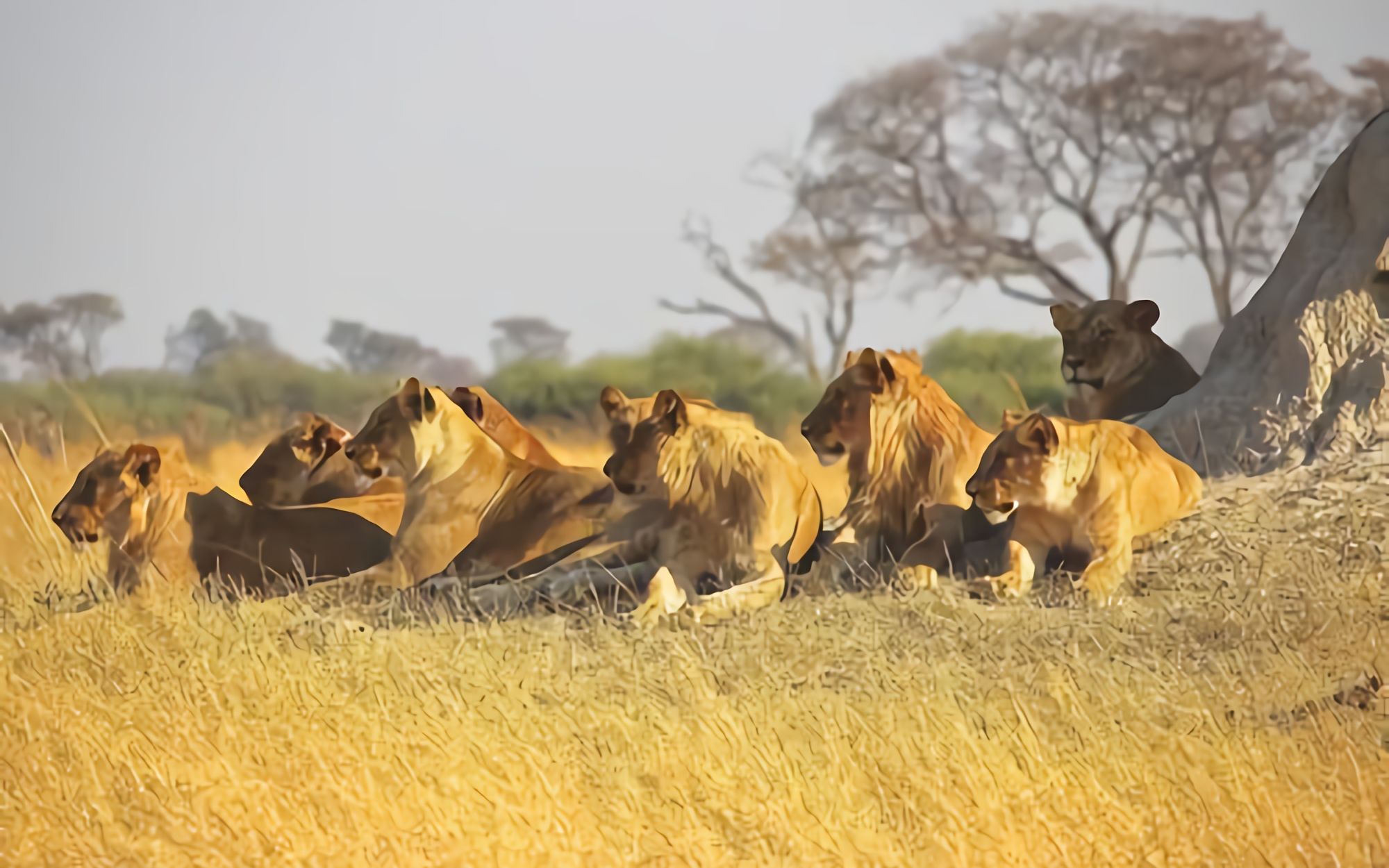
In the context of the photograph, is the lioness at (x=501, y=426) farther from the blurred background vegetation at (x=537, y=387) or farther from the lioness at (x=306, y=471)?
the blurred background vegetation at (x=537, y=387)

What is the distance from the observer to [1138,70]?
781cm

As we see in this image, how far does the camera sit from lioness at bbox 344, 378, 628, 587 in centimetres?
548

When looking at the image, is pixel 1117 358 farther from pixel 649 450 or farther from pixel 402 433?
pixel 402 433

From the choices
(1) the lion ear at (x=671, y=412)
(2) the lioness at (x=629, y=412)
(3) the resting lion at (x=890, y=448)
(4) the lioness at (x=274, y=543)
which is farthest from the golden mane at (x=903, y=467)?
(4) the lioness at (x=274, y=543)

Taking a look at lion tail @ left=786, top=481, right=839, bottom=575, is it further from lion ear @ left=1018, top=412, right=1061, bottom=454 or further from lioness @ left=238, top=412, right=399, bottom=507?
lioness @ left=238, top=412, right=399, bottom=507

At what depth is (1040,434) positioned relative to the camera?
16.8 feet

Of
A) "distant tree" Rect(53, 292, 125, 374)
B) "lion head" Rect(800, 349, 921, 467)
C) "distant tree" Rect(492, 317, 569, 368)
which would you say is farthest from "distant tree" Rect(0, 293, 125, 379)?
"lion head" Rect(800, 349, 921, 467)

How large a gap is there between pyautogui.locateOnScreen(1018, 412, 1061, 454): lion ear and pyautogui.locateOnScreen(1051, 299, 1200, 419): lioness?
1.24 meters

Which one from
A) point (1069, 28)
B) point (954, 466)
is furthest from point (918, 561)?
point (1069, 28)

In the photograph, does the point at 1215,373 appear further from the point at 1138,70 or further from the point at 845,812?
the point at 845,812

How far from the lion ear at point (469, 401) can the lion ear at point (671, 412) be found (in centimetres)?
83

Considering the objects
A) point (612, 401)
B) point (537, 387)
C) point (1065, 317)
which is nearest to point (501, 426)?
point (612, 401)

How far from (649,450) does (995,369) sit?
2251mm

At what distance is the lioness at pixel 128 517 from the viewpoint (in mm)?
5480
